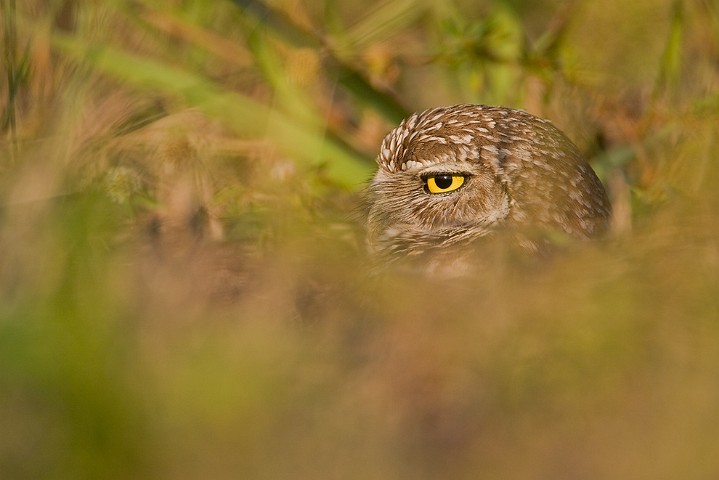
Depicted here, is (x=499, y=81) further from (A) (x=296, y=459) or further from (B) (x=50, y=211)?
(A) (x=296, y=459)

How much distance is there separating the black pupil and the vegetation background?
0.34 m

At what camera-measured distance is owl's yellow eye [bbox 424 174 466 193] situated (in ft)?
11.6

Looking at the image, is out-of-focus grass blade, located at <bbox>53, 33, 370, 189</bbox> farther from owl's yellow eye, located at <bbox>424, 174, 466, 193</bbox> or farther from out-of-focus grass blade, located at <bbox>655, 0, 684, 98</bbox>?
out-of-focus grass blade, located at <bbox>655, 0, 684, 98</bbox>

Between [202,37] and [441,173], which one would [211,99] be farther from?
[441,173]

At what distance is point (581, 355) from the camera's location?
2451mm

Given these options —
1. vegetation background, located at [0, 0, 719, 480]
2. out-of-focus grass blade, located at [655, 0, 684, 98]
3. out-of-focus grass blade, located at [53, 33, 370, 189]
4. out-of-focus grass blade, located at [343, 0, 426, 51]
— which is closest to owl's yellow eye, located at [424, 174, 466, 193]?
vegetation background, located at [0, 0, 719, 480]

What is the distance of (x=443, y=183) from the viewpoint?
3.59 metres

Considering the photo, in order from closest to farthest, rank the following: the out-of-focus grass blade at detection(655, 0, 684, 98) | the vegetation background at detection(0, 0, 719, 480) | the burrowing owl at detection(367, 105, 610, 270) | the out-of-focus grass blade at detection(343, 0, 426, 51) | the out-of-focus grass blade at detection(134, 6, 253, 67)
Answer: the vegetation background at detection(0, 0, 719, 480) → the burrowing owl at detection(367, 105, 610, 270) → the out-of-focus grass blade at detection(655, 0, 684, 98) → the out-of-focus grass blade at detection(343, 0, 426, 51) → the out-of-focus grass blade at detection(134, 6, 253, 67)

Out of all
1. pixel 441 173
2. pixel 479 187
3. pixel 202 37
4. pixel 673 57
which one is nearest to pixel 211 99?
pixel 202 37

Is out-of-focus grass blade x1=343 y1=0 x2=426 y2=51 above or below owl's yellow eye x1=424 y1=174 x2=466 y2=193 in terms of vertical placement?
above

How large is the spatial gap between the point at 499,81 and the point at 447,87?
36cm

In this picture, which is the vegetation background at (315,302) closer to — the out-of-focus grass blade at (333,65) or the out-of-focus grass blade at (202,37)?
the out-of-focus grass blade at (333,65)

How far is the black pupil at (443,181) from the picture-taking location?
11.7 ft

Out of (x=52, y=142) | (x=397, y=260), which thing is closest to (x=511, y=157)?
(x=397, y=260)
